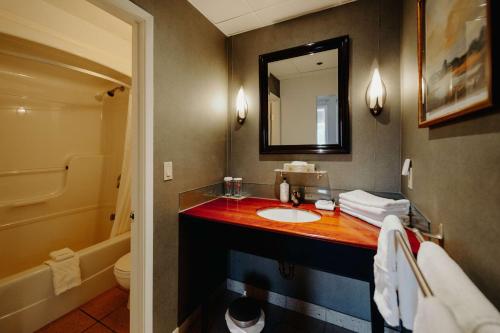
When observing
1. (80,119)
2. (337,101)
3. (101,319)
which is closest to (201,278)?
(101,319)

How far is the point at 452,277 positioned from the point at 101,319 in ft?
6.76

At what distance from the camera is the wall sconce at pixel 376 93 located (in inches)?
53.3

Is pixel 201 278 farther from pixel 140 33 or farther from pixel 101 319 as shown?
pixel 140 33

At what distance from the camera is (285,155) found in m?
1.69

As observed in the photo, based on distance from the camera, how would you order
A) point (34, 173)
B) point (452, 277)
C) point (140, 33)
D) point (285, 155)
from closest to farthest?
1. point (452, 277)
2. point (140, 33)
3. point (285, 155)
4. point (34, 173)

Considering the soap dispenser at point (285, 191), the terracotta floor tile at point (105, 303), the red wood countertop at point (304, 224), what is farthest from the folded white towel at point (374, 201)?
the terracotta floor tile at point (105, 303)

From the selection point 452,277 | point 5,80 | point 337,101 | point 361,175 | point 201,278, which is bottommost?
point 201,278

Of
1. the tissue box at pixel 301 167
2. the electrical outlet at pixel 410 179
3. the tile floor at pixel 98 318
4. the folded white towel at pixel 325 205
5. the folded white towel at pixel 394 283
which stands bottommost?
the tile floor at pixel 98 318

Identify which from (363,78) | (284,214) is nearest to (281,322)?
(284,214)

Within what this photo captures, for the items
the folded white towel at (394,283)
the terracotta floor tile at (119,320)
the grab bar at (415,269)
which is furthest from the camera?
the terracotta floor tile at (119,320)

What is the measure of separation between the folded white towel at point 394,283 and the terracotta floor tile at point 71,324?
189cm

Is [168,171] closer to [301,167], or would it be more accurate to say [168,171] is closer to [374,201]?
A: [301,167]

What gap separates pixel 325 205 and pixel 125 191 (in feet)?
5.80

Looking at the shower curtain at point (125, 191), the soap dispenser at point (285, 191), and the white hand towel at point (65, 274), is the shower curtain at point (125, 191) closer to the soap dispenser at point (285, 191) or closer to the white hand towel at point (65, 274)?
the white hand towel at point (65, 274)
